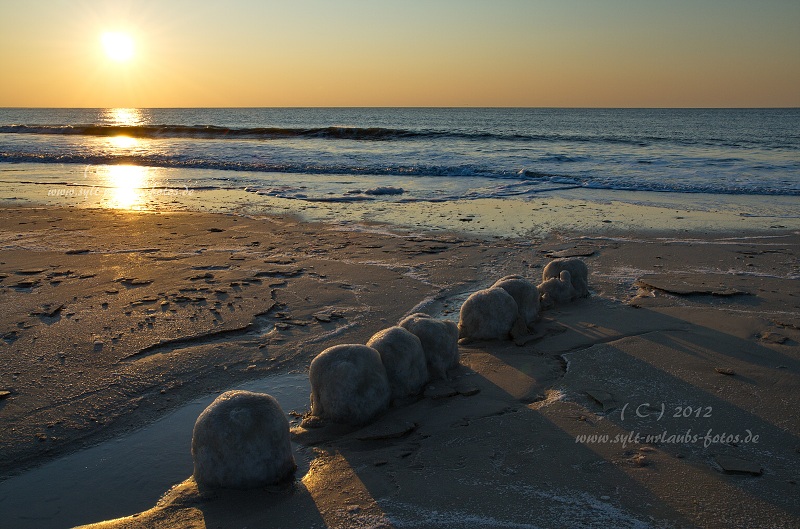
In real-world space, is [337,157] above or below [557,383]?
above

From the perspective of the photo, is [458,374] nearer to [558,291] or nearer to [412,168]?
[558,291]

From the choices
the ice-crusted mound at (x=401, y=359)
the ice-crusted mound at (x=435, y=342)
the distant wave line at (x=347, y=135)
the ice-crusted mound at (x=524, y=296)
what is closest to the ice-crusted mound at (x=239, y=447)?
the ice-crusted mound at (x=401, y=359)

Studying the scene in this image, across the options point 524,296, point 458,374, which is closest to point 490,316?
point 524,296

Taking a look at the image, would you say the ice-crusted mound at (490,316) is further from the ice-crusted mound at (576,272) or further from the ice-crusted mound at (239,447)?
the ice-crusted mound at (239,447)

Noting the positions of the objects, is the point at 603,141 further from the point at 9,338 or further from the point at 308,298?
the point at 9,338

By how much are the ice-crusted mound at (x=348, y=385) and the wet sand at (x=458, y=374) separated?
0.37 feet

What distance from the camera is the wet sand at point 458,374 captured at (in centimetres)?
292

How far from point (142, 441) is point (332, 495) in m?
1.28

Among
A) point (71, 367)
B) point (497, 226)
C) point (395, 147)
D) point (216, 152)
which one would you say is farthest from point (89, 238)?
point (395, 147)

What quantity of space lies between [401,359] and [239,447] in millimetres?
1259

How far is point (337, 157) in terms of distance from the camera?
21.4 metres

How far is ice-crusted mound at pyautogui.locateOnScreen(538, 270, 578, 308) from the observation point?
583 cm

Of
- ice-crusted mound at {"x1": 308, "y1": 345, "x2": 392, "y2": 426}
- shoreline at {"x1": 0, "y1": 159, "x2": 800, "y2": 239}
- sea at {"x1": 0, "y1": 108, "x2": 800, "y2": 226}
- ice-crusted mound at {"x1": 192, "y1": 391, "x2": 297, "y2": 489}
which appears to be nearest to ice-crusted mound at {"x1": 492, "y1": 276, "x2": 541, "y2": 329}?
ice-crusted mound at {"x1": 308, "y1": 345, "x2": 392, "y2": 426}

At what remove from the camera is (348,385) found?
3.66 meters
